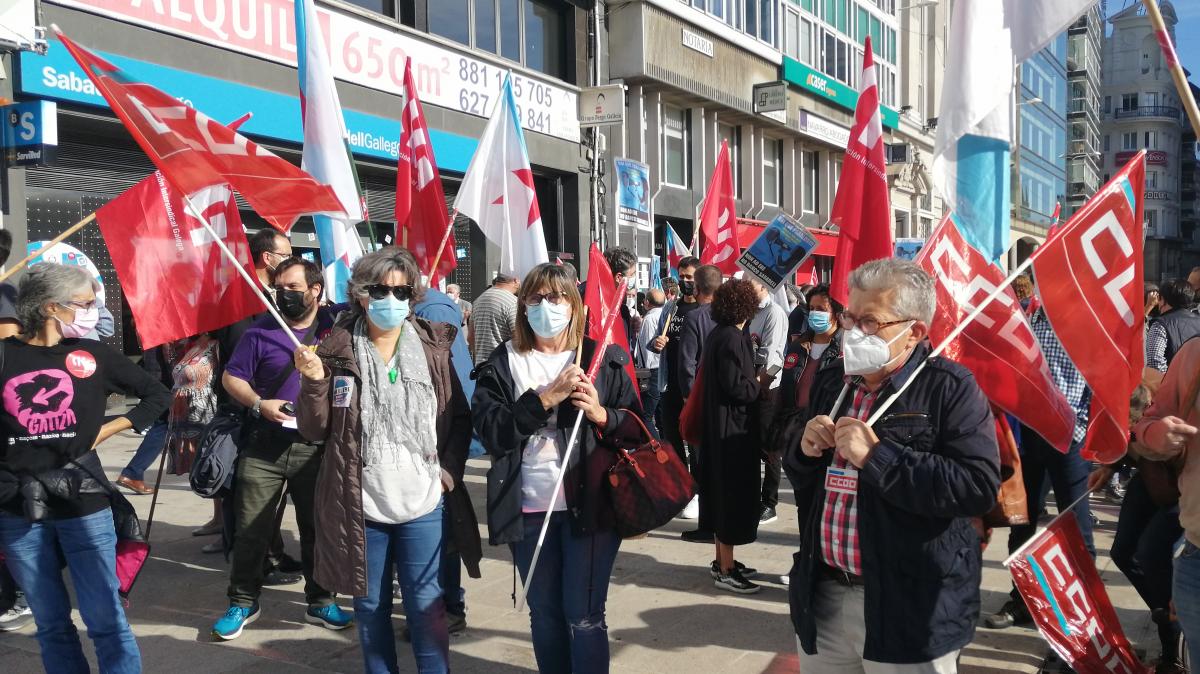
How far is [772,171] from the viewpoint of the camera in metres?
29.6

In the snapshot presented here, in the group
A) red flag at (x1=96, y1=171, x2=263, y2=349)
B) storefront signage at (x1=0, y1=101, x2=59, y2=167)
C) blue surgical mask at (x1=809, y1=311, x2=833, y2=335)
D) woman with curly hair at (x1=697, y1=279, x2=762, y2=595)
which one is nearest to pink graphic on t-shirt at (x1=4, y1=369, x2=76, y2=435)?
red flag at (x1=96, y1=171, x2=263, y2=349)

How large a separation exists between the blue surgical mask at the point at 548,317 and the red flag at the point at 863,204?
1683mm

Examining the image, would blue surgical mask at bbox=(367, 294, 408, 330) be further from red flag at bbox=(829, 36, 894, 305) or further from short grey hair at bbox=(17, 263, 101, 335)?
red flag at bbox=(829, 36, 894, 305)

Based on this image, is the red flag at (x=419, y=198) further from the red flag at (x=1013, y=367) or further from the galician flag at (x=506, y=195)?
the red flag at (x=1013, y=367)

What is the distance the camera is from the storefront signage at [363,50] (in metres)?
11.9

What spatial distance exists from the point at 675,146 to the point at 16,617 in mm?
20262

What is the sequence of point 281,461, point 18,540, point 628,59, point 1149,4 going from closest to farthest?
point 1149,4 → point 18,540 → point 281,461 → point 628,59

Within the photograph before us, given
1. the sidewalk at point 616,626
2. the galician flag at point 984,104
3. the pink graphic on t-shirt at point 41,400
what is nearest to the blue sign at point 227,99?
the sidewalk at point 616,626

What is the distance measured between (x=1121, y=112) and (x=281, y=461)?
109 meters

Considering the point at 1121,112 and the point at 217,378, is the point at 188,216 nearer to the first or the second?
the point at 217,378

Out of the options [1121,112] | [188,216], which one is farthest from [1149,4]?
[1121,112]

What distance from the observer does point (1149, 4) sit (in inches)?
127

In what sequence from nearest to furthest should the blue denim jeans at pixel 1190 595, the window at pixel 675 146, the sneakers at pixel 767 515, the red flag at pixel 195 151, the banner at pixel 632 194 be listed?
the blue denim jeans at pixel 1190 595 → the red flag at pixel 195 151 → the sneakers at pixel 767 515 → the banner at pixel 632 194 → the window at pixel 675 146

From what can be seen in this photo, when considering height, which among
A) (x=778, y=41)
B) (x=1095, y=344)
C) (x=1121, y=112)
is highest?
(x=1121, y=112)
